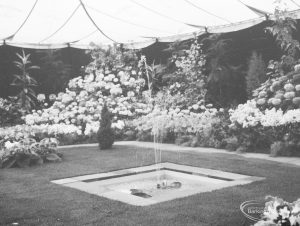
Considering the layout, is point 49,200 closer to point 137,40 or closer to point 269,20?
point 269,20

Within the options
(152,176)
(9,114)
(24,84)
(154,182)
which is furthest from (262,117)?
(24,84)

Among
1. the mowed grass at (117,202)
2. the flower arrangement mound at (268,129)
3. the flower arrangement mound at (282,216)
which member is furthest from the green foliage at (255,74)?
the flower arrangement mound at (282,216)

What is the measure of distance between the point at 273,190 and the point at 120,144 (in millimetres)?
5700

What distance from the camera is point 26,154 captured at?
773cm

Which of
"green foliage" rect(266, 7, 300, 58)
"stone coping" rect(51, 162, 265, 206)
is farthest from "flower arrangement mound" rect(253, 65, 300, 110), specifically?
"stone coping" rect(51, 162, 265, 206)

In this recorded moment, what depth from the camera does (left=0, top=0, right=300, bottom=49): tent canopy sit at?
34.7 ft

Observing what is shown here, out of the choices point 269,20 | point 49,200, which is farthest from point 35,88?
point 49,200

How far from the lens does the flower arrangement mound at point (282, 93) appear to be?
343 inches

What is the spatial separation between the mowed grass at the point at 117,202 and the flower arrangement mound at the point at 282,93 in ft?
6.33

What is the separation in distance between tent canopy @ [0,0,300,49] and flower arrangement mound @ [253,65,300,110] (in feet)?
4.94

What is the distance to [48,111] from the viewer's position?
498 inches

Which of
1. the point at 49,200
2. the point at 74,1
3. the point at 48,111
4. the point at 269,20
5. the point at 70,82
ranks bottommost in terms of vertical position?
the point at 49,200

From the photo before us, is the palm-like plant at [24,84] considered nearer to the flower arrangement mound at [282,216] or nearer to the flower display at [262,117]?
the flower display at [262,117]

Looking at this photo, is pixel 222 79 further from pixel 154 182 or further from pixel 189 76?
pixel 154 182
